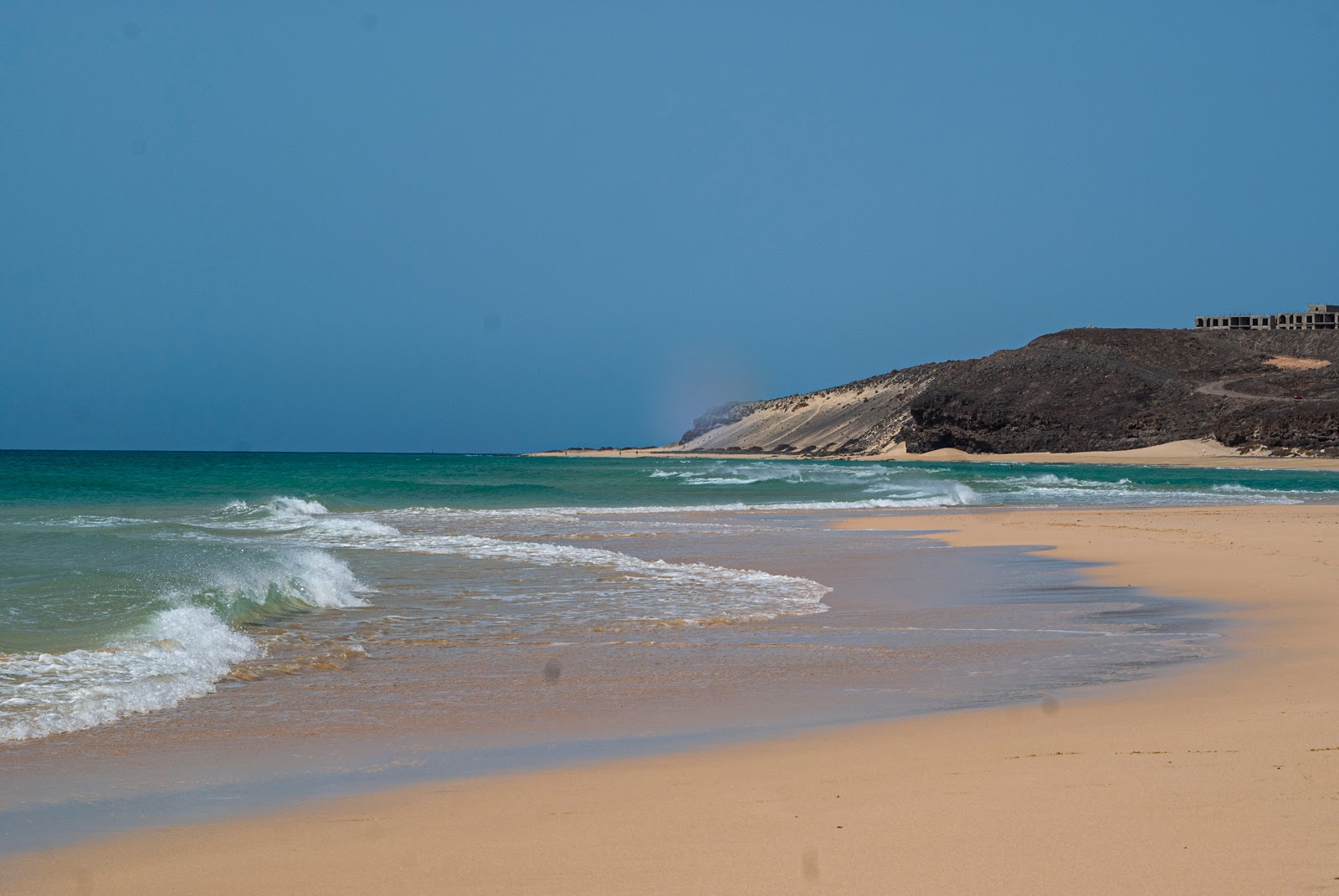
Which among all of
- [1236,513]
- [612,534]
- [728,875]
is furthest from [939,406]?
[728,875]

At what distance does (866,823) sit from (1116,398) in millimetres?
110841

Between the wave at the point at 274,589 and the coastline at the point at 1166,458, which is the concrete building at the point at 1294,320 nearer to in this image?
the coastline at the point at 1166,458

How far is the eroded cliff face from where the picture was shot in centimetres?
9138

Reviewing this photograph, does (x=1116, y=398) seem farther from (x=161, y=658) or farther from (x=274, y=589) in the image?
(x=161, y=658)

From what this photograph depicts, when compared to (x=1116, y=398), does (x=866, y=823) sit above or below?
below

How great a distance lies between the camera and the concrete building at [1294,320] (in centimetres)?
14300

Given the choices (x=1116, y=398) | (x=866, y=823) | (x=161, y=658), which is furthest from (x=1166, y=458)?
(x=866, y=823)

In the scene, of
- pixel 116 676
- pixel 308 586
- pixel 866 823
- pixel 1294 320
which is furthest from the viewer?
pixel 1294 320

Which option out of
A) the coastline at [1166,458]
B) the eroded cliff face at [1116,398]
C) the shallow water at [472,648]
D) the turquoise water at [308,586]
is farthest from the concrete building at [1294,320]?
the shallow water at [472,648]

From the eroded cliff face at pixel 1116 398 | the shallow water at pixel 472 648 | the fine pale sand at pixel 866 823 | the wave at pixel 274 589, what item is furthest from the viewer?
the eroded cliff face at pixel 1116 398

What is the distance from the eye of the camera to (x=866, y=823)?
14.1 feet

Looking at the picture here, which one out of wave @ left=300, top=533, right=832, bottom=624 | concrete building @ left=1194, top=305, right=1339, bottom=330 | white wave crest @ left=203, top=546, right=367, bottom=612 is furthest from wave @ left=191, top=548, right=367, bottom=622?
concrete building @ left=1194, top=305, right=1339, bottom=330

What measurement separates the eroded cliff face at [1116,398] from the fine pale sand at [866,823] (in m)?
86.6

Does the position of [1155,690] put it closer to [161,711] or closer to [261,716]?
[261,716]
